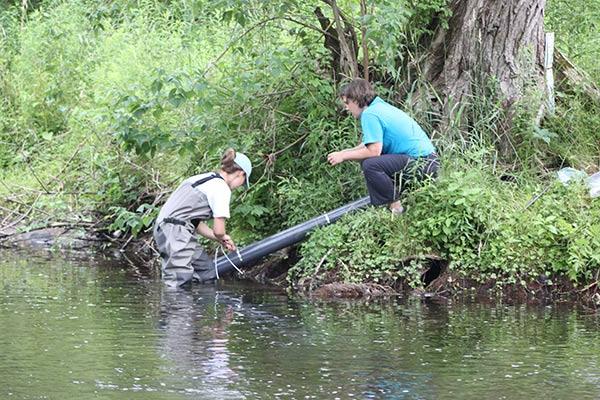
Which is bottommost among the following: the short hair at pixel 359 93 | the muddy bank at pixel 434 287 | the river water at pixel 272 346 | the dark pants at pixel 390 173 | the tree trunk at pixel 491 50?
the river water at pixel 272 346

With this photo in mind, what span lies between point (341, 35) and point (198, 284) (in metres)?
2.71

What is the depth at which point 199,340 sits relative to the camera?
26.8 feet

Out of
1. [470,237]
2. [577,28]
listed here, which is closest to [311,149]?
[470,237]

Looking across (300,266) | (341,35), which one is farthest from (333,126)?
(300,266)

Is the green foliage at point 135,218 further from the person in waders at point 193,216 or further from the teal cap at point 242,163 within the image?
the teal cap at point 242,163

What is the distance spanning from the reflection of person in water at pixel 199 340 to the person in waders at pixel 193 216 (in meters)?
0.36

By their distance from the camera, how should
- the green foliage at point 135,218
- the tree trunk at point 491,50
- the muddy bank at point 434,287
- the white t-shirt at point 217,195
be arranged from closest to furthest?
1. the muddy bank at point 434,287
2. the white t-shirt at point 217,195
3. the tree trunk at point 491,50
4. the green foliage at point 135,218

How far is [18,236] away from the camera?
13469 mm

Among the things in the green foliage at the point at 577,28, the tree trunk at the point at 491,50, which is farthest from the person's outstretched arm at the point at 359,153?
the green foliage at the point at 577,28

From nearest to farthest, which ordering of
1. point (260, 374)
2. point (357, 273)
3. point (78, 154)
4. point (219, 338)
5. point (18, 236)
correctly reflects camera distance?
point (260, 374) < point (219, 338) < point (357, 273) < point (18, 236) < point (78, 154)

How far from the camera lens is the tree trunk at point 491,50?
1183cm

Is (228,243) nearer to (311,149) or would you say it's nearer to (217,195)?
(217,195)

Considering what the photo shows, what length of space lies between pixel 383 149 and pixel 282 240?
1217mm

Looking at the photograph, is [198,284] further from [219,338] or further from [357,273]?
[219,338]
